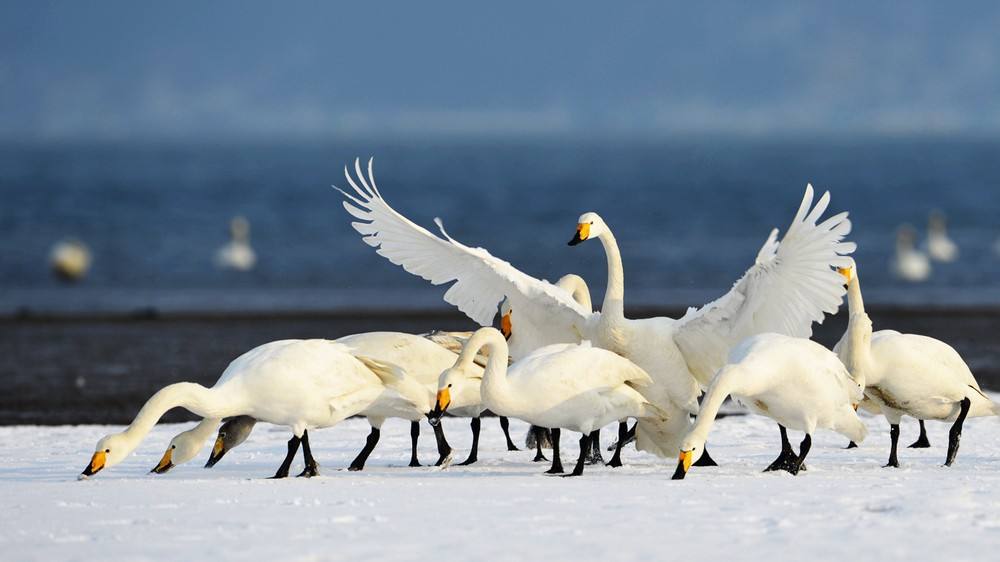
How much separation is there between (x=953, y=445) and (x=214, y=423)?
4.42 metres

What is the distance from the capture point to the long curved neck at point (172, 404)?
9688 mm

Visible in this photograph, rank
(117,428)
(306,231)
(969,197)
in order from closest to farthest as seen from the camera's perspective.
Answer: (117,428), (306,231), (969,197)

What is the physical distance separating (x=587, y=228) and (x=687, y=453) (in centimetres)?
234

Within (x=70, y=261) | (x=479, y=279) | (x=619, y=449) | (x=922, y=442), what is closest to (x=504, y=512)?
(x=619, y=449)

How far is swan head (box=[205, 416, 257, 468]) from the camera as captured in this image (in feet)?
34.5

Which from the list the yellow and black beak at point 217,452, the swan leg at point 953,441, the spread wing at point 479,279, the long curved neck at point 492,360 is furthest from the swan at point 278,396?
the swan leg at point 953,441

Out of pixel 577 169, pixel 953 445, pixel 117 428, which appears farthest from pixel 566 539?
pixel 577 169

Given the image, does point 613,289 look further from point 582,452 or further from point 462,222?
point 462,222

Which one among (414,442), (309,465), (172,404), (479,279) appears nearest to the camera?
Result: (172,404)

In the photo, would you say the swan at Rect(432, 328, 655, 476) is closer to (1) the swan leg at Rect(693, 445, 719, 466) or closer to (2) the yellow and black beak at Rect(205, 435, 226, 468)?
(1) the swan leg at Rect(693, 445, 719, 466)

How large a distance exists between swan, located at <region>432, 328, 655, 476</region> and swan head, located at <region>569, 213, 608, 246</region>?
1151mm

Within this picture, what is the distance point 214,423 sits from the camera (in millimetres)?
10172

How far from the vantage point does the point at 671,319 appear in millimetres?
11312

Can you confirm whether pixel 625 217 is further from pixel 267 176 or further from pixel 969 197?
pixel 267 176
